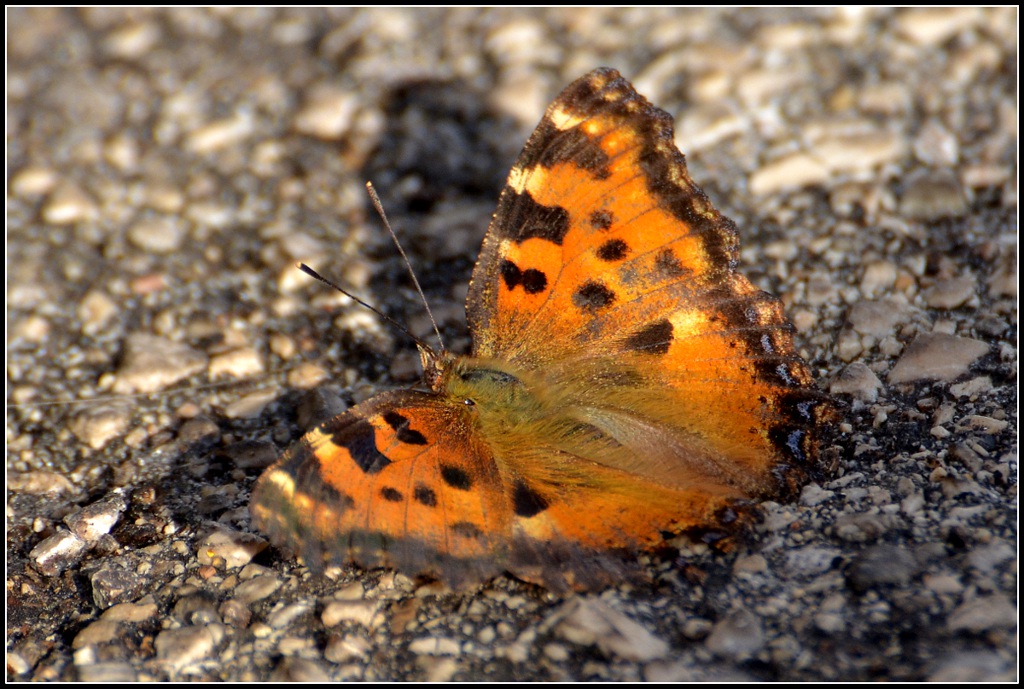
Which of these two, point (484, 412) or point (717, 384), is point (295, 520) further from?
point (717, 384)

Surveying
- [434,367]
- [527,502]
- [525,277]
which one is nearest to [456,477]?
[527,502]

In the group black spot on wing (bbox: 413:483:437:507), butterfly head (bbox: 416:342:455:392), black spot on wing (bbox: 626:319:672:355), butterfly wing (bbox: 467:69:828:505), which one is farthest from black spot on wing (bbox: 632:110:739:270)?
black spot on wing (bbox: 413:483:437:507)

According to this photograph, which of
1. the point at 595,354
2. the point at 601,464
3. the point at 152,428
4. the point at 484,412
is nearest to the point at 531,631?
the point at 601,464

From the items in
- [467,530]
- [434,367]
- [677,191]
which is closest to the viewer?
[467,530]

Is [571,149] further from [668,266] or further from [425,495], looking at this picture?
[425,495]

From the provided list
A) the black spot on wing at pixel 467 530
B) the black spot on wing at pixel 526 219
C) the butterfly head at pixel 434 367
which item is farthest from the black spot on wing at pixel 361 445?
the black spot on wing at pixel 526 219

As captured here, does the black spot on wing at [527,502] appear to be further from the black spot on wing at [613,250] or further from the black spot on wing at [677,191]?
the black spot on wing at [677,191]

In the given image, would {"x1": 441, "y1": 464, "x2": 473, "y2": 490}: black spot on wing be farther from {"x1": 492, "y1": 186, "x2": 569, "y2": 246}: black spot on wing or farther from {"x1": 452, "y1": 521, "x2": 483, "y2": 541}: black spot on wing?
{"x1": 492, "y1": 186, "x2": 569, "y2": 246}: black spot on wing
